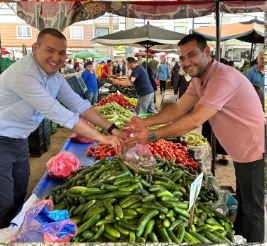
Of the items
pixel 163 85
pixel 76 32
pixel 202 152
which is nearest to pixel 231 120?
pixel 202 152

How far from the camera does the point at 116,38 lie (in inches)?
446

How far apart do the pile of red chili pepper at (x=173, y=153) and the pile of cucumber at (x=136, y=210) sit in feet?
3.50

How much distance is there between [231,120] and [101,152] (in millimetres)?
2166

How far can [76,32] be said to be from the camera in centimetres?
3769

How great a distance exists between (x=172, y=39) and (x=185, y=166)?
7.87 meters

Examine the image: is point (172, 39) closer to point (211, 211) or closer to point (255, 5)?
point (255, 5)

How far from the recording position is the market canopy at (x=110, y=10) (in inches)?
189

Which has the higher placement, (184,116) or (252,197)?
(184,116)

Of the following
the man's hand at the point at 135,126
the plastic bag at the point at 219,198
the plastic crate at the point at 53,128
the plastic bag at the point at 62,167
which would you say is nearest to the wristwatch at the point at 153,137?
the man's hand at the point at 135,126

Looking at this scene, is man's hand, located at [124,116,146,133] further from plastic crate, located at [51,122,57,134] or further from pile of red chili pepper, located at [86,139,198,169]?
plastic crate, located at [51,122,57,134]

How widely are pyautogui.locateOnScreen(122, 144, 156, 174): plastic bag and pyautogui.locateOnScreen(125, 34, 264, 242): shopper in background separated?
0.23 m

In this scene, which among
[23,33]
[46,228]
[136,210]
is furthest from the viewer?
[23,33]

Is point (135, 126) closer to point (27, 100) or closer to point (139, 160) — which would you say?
point (139, 160)

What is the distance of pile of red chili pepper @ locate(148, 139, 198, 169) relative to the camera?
13.7 feet
